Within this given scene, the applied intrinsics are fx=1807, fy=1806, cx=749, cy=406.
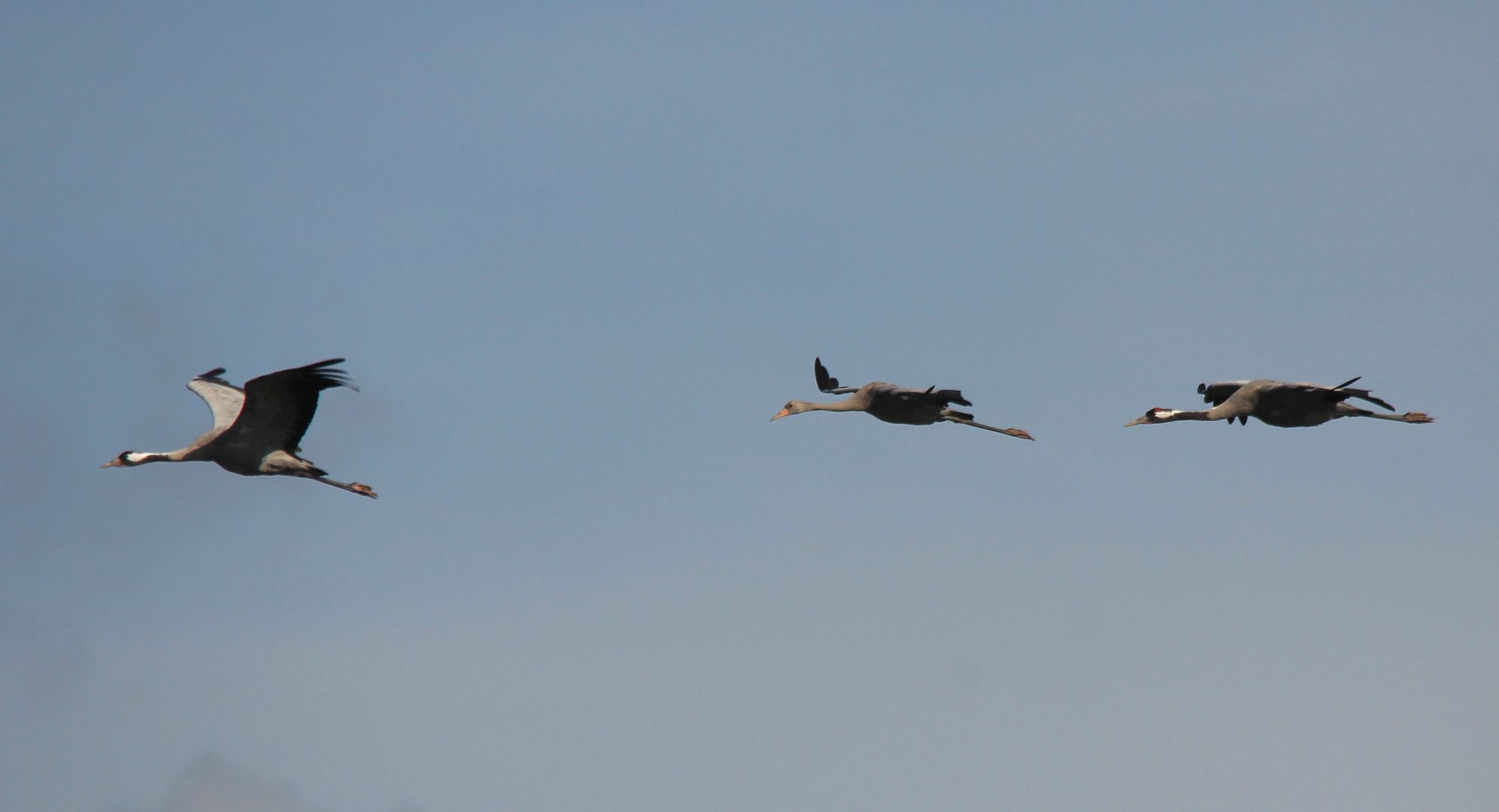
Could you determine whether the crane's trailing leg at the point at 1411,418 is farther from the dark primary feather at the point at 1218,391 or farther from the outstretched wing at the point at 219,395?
the outstretched wing at the point at 219,395

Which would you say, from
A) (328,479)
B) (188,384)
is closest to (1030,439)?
(328,479)

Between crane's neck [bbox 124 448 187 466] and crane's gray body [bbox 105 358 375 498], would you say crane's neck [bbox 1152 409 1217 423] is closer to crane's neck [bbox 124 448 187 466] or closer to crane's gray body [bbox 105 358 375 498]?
crane's gray body [bbox 105 358 375 498]

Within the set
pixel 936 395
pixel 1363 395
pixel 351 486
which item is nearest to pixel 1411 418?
pixel 1363 395

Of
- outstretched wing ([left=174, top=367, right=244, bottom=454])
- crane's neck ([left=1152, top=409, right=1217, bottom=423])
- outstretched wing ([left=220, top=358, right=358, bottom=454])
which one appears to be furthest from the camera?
crane's neck ([left=1152, top=409, right=1217, bottom=423])

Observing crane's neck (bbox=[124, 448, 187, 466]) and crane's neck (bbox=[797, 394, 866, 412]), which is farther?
crane's neck (bbox=[797, 394, 866, 412])

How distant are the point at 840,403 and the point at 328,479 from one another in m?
10.4

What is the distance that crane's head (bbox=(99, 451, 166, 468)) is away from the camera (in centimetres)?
3312

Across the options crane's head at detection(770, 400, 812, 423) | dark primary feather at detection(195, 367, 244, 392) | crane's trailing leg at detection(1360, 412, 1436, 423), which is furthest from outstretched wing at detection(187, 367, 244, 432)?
crane's trailing leg at detection(1360, 412, 1436, 423)

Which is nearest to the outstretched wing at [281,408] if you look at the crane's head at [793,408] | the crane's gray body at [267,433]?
the crane's gray body at [267,433]

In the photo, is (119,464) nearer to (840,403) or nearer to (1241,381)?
(840,403)

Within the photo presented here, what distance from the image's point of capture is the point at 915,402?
114ft

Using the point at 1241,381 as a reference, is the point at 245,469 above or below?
below

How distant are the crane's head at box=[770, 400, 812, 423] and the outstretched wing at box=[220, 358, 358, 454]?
10.6 meters

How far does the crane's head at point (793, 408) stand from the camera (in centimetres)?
3775
